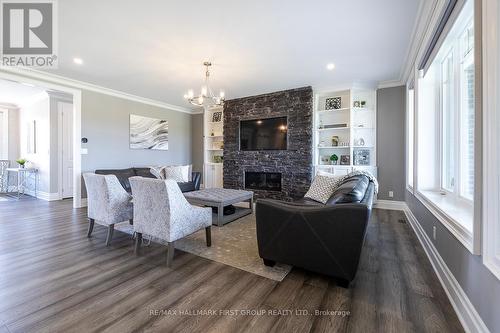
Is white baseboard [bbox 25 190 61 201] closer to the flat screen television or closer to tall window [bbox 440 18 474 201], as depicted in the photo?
the flat screen television

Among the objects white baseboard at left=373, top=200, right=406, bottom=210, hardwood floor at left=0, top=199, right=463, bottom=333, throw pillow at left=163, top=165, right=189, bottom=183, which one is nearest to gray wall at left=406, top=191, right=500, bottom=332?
hardwood floor at left=0, top=199, right=463, bottom=333

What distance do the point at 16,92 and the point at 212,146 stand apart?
4770 millimetres

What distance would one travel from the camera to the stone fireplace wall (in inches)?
200

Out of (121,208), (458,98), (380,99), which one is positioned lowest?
(121,208)

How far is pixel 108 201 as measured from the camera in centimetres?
266

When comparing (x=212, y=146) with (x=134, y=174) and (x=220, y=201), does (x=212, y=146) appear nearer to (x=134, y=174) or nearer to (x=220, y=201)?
(x=134, y=174)

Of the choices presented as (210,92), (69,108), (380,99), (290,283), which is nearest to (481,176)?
(290,283)

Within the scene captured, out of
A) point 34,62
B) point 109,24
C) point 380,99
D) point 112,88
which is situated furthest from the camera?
point 112,88

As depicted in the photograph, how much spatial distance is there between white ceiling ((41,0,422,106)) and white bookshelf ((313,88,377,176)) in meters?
0.49

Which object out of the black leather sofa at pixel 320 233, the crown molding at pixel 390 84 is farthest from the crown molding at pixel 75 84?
the crown molding at pixel 390 84

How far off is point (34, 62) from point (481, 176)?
18.6ft

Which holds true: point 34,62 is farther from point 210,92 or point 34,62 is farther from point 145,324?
point 145,324

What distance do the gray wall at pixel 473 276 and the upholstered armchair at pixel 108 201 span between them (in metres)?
3.15

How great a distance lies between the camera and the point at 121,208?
272 cm
